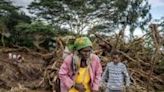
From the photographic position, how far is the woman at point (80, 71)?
5.12 metres

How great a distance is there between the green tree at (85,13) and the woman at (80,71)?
2195 centimetres

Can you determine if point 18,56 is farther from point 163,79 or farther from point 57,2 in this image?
point 57,2

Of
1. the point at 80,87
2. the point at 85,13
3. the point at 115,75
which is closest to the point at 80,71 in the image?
the point at 80,87

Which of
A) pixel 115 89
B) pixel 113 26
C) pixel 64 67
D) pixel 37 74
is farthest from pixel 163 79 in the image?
pixel 113 26

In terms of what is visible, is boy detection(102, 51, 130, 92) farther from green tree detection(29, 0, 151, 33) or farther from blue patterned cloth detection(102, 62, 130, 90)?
green tree detection(29, 0, 151, 33)

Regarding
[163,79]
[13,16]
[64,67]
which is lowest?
[163,79]

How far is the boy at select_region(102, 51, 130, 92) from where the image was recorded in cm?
812

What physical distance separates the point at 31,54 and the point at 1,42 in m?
3.26

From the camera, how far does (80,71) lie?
5176mm

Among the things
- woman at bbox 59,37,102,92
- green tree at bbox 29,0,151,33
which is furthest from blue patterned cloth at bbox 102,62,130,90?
green tree at bbox 29,0,151,33

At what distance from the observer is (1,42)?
21.6m

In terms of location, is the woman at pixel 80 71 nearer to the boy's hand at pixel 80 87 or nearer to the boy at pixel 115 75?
the boy's hand at pixel 80 87

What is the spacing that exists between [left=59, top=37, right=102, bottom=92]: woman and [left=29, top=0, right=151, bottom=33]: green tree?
21.9m

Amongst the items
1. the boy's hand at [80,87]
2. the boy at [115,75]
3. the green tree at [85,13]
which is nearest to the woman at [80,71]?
the boy's hand at [80,87]
